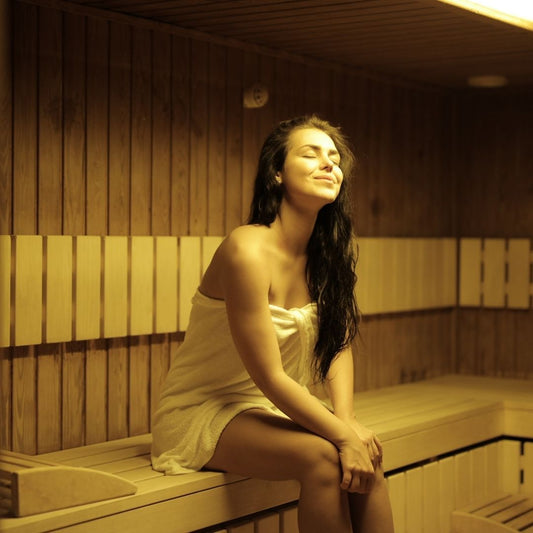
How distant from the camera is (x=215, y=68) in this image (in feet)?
14.7

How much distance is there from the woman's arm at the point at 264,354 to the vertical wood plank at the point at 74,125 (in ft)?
3.44

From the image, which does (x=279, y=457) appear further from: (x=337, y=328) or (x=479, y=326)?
(x=479, y=326)

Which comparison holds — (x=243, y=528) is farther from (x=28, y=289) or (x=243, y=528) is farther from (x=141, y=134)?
(x=141, y=134)

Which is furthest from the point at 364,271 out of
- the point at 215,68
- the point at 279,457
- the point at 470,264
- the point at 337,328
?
the point at 279,457

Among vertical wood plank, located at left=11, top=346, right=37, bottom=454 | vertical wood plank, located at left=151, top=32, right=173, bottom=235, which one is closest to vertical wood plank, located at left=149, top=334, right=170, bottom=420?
vertical wood plank, located at left=151, top=32, right=173, bottom=235

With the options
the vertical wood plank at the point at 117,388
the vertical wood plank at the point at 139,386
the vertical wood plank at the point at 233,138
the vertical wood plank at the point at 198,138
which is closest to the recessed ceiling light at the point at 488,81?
the vertical wood plank at the point at 233,138

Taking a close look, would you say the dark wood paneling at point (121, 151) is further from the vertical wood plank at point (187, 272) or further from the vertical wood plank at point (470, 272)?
the vertical wood plank at point (470, 272)

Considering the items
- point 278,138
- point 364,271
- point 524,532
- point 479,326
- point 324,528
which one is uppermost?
point 278,138

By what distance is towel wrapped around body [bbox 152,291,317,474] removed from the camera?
329cm

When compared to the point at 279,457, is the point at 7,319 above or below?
above

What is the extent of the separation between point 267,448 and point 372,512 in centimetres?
Answer: 40

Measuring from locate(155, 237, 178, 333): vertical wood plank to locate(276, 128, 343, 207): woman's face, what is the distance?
0.99m

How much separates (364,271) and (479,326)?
3.71 ft

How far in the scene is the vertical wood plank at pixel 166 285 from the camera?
4.20m
